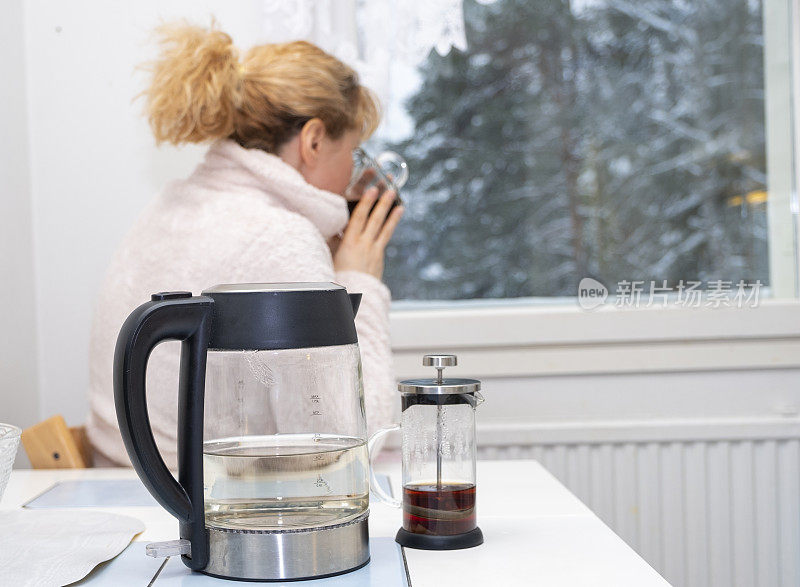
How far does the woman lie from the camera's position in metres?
1.17

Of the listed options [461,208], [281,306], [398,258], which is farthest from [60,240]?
[281,306]

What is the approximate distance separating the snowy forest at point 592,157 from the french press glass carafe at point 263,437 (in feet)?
4.33

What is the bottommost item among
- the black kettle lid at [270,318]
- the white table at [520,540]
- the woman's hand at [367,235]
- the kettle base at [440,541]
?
the white table at [520,540]

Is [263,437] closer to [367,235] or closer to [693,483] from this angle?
[367,235]

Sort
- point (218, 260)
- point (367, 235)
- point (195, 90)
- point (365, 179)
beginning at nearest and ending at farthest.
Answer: point (218, 260), point (195, 90), point (367, 235), point (365, 179)

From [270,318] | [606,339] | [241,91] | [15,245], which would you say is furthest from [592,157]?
[270,318]

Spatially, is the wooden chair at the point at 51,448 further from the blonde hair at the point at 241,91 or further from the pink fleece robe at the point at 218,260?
the blonde hair at the point at 241,91

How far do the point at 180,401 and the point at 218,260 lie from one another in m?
0.57

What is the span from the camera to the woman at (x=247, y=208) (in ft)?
3.84

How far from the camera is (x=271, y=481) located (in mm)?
624

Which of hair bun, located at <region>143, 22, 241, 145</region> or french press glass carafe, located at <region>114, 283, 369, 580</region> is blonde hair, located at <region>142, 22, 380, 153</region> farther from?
french press glass carafe, located at <region>114, 283, 369, 580</region>

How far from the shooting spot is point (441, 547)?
698 millimetres

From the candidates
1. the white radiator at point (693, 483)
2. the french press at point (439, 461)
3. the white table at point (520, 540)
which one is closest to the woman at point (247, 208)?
the white table at point (520, 540)

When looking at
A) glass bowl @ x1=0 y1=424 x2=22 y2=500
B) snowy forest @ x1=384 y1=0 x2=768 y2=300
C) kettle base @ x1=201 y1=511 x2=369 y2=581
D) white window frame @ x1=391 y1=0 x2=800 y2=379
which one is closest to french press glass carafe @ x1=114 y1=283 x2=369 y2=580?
kettle base @ x1=201 y1=511 x2=369 y2=581
